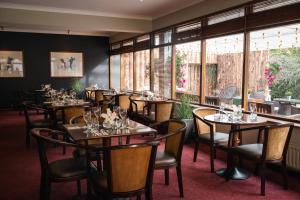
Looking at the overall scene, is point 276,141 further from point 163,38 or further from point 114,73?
point 114,73

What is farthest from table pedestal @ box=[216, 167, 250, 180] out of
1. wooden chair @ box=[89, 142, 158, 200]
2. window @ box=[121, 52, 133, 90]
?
window @ box=[121, 52, 133, 90]

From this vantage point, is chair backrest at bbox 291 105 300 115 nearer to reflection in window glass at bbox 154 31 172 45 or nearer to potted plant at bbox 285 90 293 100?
potted plant at bbox 285 90 293 100

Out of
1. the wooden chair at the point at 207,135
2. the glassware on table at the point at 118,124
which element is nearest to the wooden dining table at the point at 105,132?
the glassware on table at the point at 118,124

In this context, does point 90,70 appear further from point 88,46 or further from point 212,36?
Answer: point 212,36

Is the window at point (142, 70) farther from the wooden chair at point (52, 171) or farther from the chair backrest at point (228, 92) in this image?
the wooden chair at point (52, 171)

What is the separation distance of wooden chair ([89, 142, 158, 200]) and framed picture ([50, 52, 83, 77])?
928 cm

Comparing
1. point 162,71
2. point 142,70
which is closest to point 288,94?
point 162,71

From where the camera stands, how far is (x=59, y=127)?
514cm

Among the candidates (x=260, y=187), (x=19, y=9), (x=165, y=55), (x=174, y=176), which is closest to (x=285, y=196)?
(x=260, y=187)

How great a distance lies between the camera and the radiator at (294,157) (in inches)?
149

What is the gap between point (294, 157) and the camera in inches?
151

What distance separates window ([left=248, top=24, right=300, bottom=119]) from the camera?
13.6 ft

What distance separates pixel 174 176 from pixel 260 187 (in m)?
1.07

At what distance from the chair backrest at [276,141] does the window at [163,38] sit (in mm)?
4335
